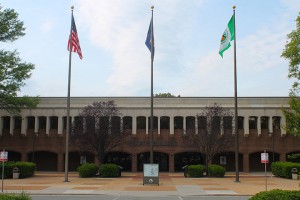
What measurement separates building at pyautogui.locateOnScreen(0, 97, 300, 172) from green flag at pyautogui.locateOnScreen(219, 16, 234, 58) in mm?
19288

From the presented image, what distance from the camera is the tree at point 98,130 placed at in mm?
38688

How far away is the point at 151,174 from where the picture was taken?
2850cm

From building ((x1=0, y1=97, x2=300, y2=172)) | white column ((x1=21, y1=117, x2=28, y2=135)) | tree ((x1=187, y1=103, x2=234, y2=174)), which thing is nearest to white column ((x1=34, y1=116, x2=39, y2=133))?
building ((x1=0, y1=97, x2=300, y2=172))

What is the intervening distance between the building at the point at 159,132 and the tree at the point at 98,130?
7746mm

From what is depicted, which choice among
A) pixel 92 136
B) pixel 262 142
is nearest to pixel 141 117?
pixel 92 136

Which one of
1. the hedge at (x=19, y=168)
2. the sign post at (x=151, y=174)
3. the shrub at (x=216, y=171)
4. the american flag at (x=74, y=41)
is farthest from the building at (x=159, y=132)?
the sign post at (x=151, y=174)

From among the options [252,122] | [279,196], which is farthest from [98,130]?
[279,196]

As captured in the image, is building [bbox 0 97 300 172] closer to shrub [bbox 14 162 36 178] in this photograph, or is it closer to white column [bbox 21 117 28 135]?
white column [bbox 21 117 28 135]

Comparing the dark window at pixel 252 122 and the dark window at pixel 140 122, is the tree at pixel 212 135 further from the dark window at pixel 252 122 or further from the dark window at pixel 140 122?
the dark window at pixel 140 122

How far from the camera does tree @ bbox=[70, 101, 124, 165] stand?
38688 mm

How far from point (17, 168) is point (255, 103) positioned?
2820 centimetres

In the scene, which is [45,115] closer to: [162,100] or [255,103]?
[162,100]

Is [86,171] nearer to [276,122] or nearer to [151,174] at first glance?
[151,174]

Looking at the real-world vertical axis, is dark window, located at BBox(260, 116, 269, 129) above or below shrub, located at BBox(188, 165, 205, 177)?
above
